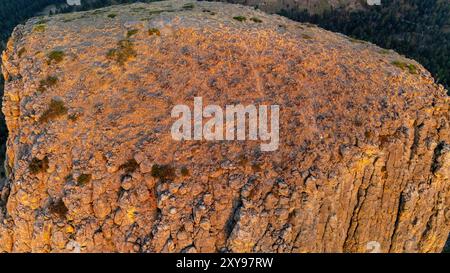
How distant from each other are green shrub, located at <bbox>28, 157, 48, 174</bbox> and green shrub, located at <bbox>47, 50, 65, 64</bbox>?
14062mm

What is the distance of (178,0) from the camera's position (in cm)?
6769

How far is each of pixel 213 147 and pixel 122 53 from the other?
61.1 ft

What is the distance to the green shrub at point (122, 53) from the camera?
4747cm

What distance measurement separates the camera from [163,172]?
126ft

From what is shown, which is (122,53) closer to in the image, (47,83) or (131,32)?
(131,32)

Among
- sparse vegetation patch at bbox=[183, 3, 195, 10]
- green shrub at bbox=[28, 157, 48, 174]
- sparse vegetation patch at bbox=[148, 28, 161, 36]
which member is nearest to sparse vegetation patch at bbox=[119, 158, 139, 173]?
green shrub at bbox=[28, 157, 48, 174]

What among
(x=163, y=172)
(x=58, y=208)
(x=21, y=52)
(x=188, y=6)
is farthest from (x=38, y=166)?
(x=188, y=6)

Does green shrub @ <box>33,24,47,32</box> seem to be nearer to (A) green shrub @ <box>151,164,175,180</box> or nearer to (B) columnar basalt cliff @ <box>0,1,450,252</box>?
(B) columnar basalt cliff @ <box>0,1,450,252</box>

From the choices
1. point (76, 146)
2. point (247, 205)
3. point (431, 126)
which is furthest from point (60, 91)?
point (431, 126)

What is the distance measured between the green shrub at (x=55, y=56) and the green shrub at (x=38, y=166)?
46.1 feet

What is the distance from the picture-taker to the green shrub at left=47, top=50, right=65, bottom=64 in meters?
47.4

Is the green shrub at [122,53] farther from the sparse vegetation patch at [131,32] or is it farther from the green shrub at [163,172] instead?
the green shrub at [163,172]

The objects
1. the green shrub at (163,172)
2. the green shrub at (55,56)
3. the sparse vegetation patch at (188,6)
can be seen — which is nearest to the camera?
the green shrub at (163,172)

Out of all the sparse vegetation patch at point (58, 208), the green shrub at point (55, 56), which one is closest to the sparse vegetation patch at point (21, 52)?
the green shrub at point (55, 56)
